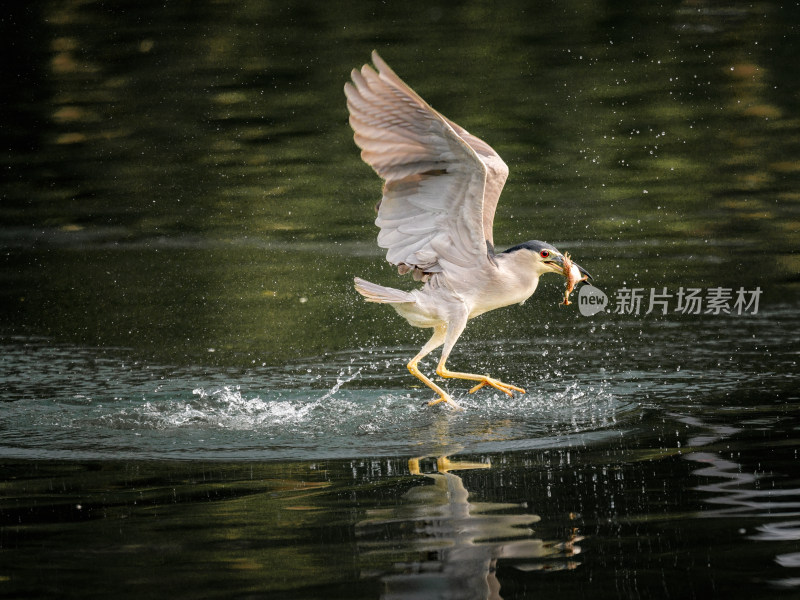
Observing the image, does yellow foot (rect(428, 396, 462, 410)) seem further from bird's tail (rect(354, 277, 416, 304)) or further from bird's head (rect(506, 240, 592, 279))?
bird's head (rect(506, 240, 592, 279))

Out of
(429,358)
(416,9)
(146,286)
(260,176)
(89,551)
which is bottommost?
(89,551)

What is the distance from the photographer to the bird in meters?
7.62

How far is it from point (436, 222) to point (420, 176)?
1.48ft

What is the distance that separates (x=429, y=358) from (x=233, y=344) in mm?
1422

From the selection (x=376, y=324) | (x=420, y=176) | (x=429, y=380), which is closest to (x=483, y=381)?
(x=429, y=380)

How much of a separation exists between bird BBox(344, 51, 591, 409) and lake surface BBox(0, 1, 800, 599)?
0.55m

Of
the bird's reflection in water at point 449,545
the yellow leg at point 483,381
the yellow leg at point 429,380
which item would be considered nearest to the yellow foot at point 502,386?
the yellow leg at point 483,381

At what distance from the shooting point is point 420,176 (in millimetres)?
7953

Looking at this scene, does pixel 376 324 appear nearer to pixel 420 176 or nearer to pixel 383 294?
pixel 383 294

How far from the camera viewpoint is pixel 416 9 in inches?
950

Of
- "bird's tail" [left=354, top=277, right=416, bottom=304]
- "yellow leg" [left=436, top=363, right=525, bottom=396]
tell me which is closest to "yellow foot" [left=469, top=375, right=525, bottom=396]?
"yellow leg" [left=436, top=363, right=525, bottom=396]

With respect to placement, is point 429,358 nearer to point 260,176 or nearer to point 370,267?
point 370,267

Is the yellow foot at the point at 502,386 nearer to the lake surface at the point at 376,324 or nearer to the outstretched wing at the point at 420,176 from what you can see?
the lake surface at the point at 376,324

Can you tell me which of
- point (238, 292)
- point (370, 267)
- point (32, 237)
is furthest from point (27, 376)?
point (32, 237)
